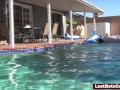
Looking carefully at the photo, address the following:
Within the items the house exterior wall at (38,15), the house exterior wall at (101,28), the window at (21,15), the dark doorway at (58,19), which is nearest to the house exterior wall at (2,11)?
the window at (21,15)

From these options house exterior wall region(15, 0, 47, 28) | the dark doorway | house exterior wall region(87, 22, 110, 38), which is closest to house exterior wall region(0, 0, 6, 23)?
house exterior wall region(15, 0, 47, 28)

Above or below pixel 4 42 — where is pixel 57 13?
above

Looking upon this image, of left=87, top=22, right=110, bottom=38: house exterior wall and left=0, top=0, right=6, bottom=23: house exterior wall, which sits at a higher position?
left=0, top=0, right=6, bottom=23: house exterior wall

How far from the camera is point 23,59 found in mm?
9914

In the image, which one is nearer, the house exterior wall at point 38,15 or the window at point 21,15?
the window at point 21,15

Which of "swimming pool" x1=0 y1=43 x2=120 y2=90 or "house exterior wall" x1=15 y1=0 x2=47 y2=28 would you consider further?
"house exterior wall" x1=15 y1=0 x2=47 y2=28

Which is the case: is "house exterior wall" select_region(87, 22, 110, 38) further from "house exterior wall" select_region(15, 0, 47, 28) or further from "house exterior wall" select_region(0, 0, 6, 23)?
"house exterior wall" select_region(0, 0, 6, 23)

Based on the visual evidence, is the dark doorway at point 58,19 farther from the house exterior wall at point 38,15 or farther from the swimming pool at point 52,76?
the swimming pool at point 52,76

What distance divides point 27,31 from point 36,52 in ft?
10.1

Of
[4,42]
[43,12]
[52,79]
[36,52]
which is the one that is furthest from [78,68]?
[43,12]

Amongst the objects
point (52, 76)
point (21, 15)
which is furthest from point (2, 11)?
point (52, 76)

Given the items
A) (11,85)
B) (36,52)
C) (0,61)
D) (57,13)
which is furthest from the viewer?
(57,13)

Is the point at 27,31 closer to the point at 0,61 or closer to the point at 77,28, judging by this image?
the point at 0,61

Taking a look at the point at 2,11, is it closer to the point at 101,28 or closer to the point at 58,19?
the point at 58,19
